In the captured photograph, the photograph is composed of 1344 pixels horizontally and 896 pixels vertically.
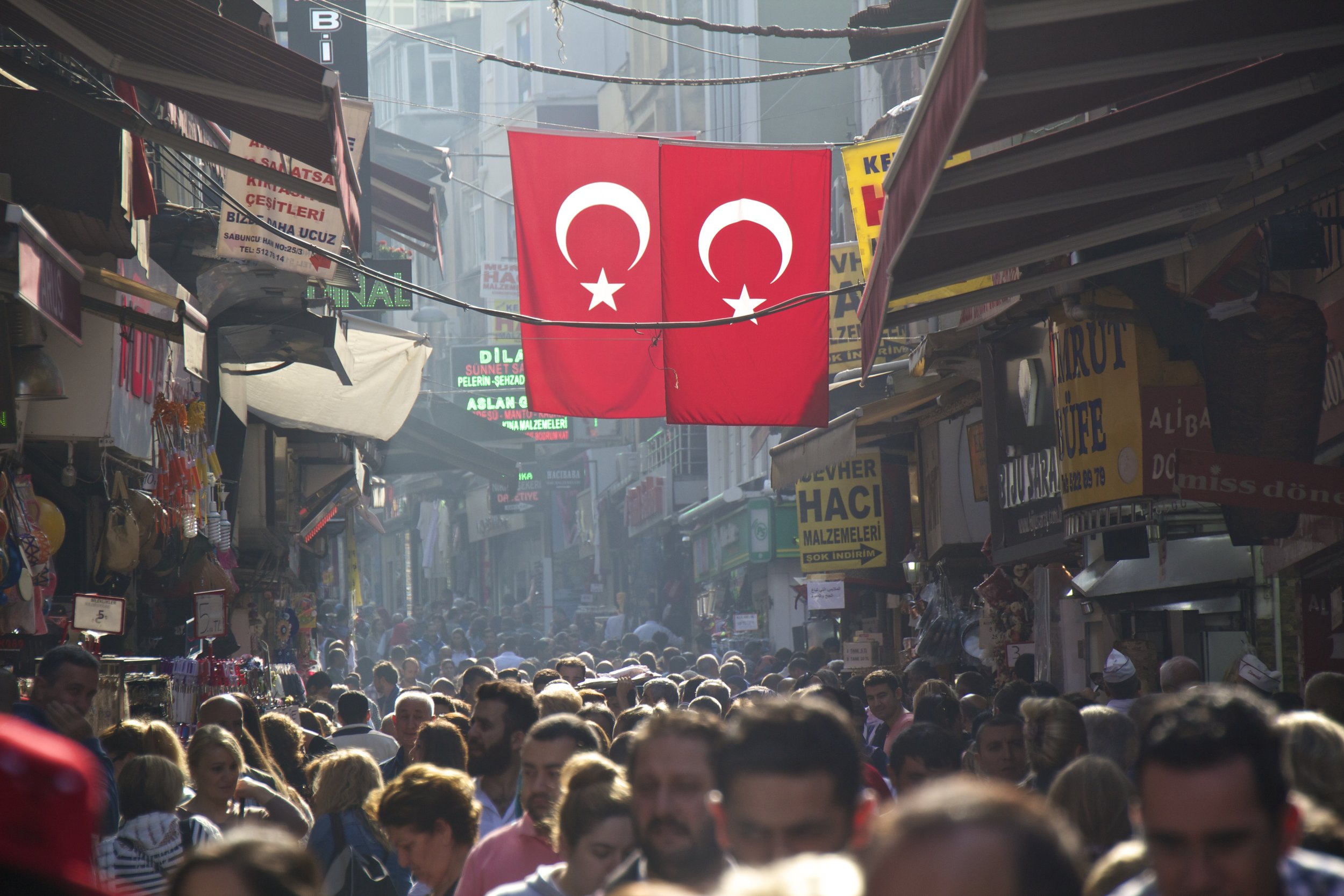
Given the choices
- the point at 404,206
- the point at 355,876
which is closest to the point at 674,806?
the point at 355,876

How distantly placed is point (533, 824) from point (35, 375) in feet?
13.2

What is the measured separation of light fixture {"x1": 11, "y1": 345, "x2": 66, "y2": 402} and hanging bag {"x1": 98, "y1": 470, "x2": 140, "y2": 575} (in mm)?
2330

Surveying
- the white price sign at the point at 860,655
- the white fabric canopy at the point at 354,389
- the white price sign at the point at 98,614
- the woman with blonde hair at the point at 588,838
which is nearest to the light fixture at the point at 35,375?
the white price sign at the point at 98,614

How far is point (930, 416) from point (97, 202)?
1089 cm

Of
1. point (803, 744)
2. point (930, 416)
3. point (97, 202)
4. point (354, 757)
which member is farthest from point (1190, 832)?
point (930, 416)

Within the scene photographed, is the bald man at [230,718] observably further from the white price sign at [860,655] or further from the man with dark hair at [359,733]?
the white price sign at [860,655]

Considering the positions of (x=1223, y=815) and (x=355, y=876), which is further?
(x=355, y=876)

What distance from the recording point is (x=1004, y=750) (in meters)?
7.45

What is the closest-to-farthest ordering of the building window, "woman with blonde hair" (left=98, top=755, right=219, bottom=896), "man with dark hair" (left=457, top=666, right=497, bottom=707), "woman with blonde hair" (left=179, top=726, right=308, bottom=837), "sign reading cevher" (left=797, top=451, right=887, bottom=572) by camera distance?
"woman with blonde hair" (left=98, top=755, right=219, bottom=896), "woman with blonde hair" (left=179, top=726, right=308, bottom=837), "man with dark hair" (left=457, top=666, right=497, bottom=707), "sign reading cevher" (left=797, top=451, right=887, bottom=572), the building window

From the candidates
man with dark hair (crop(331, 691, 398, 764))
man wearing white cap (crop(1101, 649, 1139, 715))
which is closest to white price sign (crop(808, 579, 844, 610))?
man with dark hair (crop(331, 691, 398, 764))

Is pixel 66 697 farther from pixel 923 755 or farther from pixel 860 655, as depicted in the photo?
pixel 860 655

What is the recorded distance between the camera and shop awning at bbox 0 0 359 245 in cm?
612

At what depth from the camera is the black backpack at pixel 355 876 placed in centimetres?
640

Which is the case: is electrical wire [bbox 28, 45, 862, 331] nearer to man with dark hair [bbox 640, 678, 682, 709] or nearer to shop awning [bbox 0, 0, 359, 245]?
shop awning [bbox 0, 0, 359, 245]
